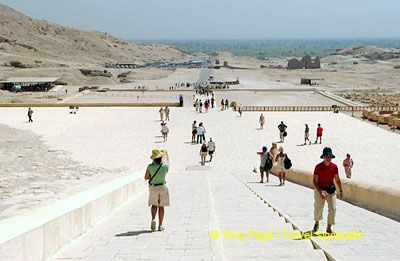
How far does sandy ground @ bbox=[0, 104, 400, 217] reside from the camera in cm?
1642

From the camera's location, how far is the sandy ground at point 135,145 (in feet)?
53.9

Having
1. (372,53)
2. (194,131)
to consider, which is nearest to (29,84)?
(194,131)

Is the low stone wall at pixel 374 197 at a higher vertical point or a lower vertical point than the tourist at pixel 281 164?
higher

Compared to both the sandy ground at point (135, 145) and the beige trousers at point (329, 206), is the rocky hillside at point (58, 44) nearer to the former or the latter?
the sandy ground at point (135, 145)

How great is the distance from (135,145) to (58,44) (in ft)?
358

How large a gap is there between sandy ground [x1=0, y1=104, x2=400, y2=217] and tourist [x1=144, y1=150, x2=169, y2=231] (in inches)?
224

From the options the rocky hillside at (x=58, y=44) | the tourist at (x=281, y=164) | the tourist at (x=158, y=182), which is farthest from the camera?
Result: the rocky hillside at (x=58, y=44)

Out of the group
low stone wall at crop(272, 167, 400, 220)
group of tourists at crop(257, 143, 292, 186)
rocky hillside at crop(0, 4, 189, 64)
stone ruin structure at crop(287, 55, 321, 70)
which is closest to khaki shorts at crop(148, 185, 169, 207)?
low stone wall at crop(272, 167, 400, 220)

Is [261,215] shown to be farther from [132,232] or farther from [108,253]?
[108,253]

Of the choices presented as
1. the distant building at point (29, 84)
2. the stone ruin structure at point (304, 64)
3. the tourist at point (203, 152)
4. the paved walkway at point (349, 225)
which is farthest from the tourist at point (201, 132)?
the stone ruin structure at point (304, 64)

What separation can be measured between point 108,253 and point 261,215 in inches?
121

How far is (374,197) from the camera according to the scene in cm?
905

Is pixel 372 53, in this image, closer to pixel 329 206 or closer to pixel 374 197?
pixel 374 197

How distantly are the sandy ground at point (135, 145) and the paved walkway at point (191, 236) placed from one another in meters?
4.29
